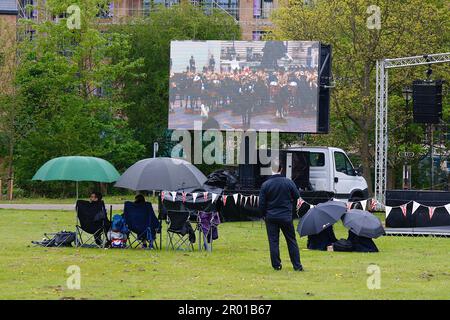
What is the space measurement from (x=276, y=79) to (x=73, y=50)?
20.3 metres

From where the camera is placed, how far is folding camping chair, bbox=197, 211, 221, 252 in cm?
2212

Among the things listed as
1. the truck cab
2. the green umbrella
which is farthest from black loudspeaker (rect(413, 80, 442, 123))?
the green umbrella

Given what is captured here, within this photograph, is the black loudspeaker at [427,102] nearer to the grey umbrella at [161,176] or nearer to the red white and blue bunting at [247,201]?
the red white and blue bunting at [247,201]

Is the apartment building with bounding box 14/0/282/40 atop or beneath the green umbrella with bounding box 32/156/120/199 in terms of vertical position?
atop

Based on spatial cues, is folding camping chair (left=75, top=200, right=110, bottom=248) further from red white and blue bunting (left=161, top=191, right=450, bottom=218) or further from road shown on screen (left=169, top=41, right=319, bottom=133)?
road shown on screen (left=169, top=41, right=319, bottom=133)

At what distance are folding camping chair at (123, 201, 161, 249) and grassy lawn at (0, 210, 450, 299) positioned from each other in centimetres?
38

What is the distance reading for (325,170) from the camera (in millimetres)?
35531

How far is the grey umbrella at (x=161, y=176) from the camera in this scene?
70.0 feet

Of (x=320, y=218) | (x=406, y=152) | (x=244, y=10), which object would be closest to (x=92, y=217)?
(x=320, y=218)

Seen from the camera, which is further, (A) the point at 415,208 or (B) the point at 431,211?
(A) the point at 415,208

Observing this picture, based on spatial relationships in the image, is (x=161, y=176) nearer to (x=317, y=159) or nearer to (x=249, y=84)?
(x=317, y=159)

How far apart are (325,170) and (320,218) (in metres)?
13.7

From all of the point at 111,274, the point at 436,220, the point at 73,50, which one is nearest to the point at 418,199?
the point at 436,220
